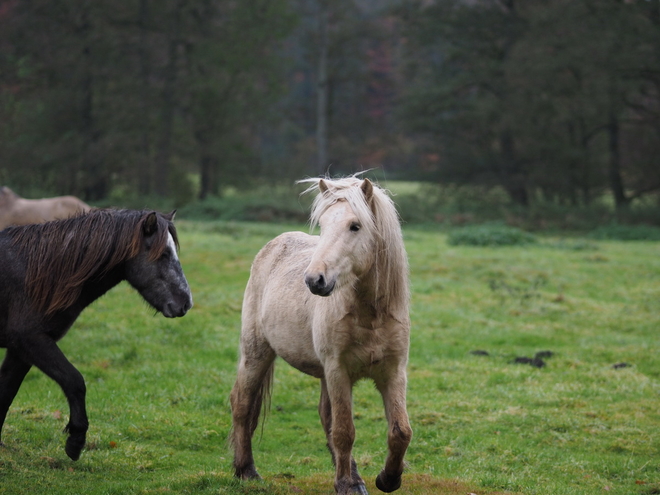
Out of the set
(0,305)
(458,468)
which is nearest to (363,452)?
(458,468)

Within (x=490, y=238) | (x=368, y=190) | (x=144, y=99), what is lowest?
(x=490, y=238)

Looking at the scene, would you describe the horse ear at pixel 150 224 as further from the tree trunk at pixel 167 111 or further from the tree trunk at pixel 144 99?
the tree trunk at pixel 167 111

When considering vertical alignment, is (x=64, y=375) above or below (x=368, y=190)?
below

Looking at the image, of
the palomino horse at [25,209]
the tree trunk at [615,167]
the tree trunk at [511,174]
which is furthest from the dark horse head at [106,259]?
the tree trunk at [511,174]

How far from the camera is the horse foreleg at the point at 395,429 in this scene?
4848 millimetres

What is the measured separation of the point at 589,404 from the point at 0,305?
6.62m

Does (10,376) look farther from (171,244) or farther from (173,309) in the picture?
(171,244)

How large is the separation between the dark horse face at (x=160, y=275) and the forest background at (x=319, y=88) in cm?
2496

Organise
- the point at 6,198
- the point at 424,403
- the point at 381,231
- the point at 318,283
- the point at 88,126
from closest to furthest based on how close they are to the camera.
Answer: the point at 318,283, the point at 381,231, the point at 424,403, the point at 6,198, the point at 88,126

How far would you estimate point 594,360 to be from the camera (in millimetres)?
10805

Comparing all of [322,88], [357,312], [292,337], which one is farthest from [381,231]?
[322,88]

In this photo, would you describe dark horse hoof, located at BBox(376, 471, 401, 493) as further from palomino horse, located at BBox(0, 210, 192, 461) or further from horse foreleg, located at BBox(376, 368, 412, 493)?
palomino horse, located at BBox(0, 210, 192, 461)

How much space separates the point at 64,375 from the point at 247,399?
5.04ft

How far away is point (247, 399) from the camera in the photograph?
20.1 feet
